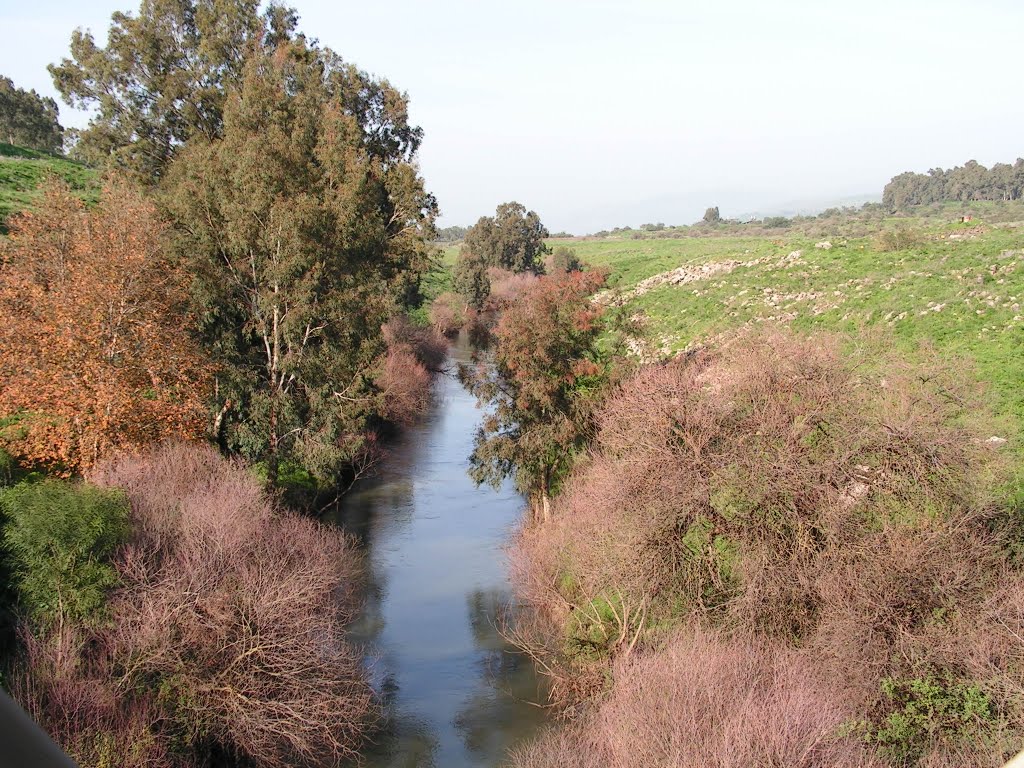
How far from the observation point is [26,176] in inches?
1921

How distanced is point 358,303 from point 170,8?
1473 centimetres

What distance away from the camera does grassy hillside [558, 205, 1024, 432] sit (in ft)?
87.5

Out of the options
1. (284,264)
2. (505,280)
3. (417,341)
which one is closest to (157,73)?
(284,264)

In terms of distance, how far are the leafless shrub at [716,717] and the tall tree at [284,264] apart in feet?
52.1

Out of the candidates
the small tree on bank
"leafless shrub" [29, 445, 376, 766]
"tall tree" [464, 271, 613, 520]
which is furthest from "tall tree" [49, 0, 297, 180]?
the small tree on bank

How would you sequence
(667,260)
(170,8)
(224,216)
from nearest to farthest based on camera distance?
(224,216) < (170,8) < (667,260)

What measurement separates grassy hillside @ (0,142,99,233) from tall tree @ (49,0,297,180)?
221 inches

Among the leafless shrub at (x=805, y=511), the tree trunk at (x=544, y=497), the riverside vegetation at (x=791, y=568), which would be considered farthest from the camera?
the tree trunk at (x=544, y=497)

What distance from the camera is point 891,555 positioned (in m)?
14.7

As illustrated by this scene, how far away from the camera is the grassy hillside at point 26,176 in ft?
138

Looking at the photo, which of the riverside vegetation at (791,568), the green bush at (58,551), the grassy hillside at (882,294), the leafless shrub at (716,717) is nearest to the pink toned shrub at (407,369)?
the grassy hillside at (882,294)

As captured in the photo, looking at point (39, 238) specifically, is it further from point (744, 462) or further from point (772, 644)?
point (772, 644)

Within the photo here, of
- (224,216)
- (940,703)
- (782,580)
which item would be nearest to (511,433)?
(224,216)

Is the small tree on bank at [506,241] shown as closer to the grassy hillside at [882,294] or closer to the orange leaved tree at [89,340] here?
the grassy hillside at [882,294]
